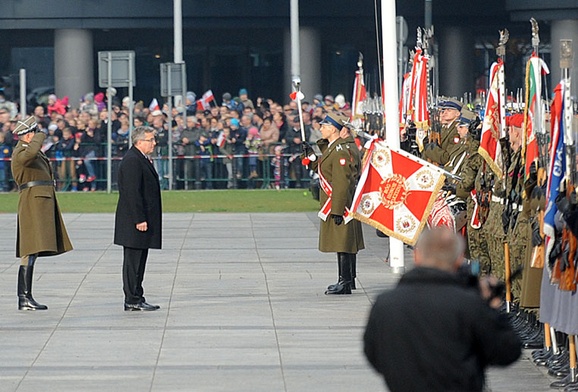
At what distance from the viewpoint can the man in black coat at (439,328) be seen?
571 centimetres

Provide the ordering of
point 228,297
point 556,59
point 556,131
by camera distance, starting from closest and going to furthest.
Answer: point 556,131, point 228,297, point 556,59

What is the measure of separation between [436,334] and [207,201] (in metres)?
24.4

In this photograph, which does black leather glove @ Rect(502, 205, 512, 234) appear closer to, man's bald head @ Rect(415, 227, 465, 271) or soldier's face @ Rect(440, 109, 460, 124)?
soldier's face @ Rect(440, 109, 460, 124)

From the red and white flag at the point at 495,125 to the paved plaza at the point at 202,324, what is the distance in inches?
74.3

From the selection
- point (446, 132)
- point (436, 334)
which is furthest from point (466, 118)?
point (436, 334)

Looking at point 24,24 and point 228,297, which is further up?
point 24,24

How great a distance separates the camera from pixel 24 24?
138 ft

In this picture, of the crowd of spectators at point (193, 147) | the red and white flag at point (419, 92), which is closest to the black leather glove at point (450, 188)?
the red and white flag at point (419, 92)

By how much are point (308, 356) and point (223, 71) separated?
119ft

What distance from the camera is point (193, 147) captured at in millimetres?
33531

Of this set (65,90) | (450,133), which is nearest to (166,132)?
(65,90)

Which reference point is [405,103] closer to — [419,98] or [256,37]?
[419,98]

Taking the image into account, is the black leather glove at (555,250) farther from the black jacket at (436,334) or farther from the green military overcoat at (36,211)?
the green military overcoat at (36,211)

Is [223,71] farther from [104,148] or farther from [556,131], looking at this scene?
[556,131]
